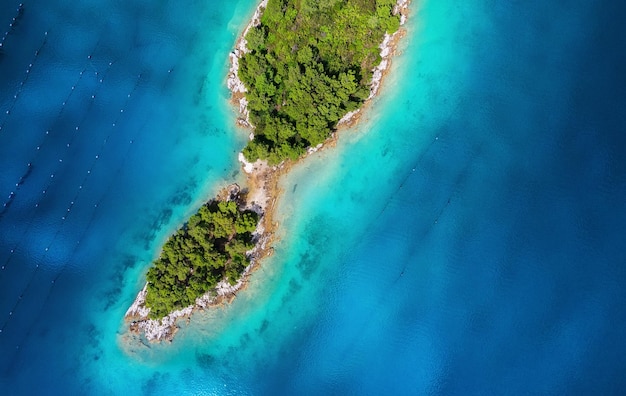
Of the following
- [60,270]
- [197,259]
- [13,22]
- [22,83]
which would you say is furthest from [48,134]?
[197,259]

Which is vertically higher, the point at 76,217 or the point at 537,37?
Result: the point at 537,37

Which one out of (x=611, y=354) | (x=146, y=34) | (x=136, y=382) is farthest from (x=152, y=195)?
(x=611, y=354)

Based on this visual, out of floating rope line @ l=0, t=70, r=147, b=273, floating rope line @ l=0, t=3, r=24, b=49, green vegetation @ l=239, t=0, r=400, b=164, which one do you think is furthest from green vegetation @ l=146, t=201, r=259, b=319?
floating rope line @ l=0, t=3, r=24, b=49

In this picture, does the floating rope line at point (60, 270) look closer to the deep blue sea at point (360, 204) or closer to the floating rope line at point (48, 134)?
the deep blue sea at point (360, 204)

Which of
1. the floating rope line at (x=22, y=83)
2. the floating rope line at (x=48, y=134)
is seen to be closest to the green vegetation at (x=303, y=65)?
the floating rope line at (x=48, y=134)

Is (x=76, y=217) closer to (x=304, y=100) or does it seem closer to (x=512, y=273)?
(x=304, y=100)
